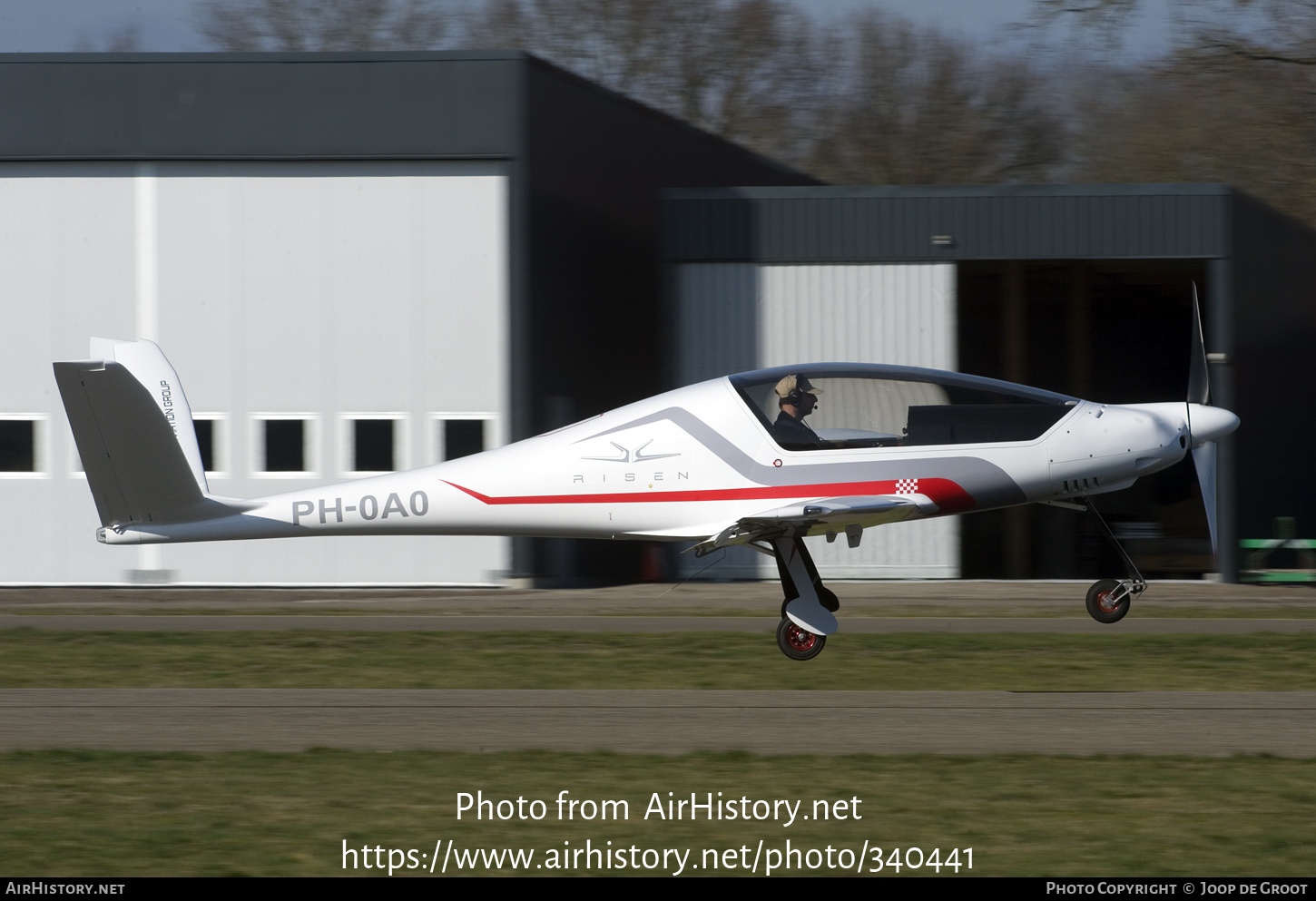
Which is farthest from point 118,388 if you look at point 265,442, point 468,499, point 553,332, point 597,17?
point 597,17

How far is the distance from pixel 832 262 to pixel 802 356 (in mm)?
1381

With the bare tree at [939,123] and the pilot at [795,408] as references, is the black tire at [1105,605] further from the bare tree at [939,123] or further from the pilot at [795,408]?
the bare tree at [939,123]

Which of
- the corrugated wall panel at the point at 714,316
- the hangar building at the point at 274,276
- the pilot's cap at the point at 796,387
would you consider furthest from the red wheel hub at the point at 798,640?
the corrugated wall panel at the point at 714,316

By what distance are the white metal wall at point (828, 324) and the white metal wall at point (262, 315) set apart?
9.67 feet

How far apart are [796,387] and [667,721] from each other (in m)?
2.83

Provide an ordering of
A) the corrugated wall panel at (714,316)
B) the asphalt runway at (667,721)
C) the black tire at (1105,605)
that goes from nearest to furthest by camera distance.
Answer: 1. the asphalt runway at (667,721)
2. the black tire at (1105,605)
3. the corrugated wall panel at (714,316)

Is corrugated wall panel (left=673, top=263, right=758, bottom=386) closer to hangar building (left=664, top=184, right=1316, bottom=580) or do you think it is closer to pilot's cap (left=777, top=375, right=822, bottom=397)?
hangar building (left=664, top=184, right=1316, bottom=580)

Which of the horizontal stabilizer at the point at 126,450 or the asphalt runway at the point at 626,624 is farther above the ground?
the horizontal stabilizer at the point at 126,450

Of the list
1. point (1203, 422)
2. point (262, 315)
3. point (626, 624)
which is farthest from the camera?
point (262, 315)

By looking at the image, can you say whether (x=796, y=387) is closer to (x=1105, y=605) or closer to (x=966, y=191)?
(x=1105, y=605)

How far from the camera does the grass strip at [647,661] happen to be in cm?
1102

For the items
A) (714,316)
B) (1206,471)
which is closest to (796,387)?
(1206,471)

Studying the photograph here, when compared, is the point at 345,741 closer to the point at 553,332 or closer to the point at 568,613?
the point at 568,613

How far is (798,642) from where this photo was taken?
1152 cm
